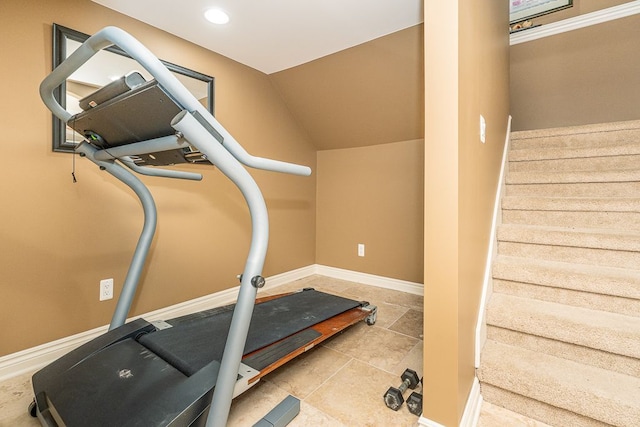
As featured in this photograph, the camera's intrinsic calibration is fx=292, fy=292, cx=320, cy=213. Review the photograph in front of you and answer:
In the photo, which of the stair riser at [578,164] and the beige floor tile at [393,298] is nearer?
the stair riser at [578,164]

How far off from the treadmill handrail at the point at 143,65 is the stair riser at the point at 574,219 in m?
1.84

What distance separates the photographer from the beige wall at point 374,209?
2877 millimetres

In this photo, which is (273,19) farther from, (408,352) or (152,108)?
(408,352)

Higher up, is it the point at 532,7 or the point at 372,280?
the point at 532,7

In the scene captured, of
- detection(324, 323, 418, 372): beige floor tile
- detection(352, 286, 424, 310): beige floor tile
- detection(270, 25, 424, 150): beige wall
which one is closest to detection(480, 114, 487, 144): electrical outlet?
detection(270, 25, 424, 150): beige wall

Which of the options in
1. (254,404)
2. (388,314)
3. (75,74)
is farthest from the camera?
(388,314)

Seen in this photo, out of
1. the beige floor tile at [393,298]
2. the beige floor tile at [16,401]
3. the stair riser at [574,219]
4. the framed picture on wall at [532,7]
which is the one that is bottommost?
the beige floor tile at [16,401]

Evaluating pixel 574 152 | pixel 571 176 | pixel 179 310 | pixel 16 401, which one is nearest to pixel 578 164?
pixel 574 152

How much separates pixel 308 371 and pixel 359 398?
1.10 ft

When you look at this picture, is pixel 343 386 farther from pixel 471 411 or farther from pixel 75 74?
pixel 75 74

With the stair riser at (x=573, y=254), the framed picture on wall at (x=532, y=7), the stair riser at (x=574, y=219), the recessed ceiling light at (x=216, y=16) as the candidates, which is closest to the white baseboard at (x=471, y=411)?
the stair riser at (x=573, y=254)

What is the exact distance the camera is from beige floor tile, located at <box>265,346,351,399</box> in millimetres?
1473

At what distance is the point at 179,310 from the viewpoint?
7.37ft

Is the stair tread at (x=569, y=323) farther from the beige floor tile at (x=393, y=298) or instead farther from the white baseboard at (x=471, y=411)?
the beige floor tile at (x=393, y=298)
